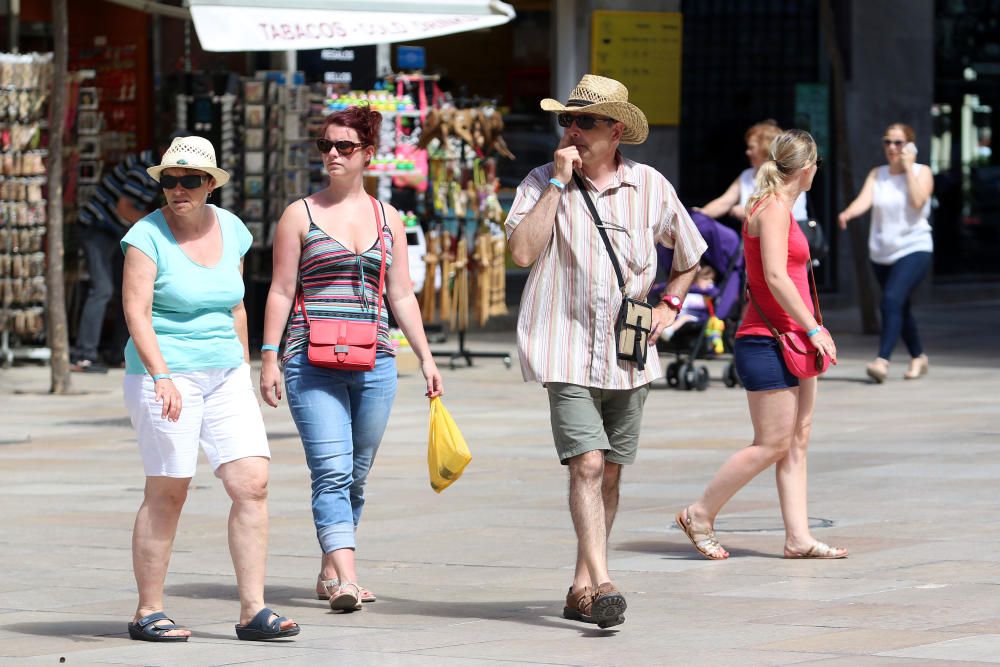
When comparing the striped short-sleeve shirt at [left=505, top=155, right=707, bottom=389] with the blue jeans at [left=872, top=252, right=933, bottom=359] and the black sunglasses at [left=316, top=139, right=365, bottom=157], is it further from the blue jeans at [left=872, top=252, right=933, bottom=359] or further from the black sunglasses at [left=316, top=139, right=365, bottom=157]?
the blue jeans at [left=872, top=252, right=933, bottom=359]

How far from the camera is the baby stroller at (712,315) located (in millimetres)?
15234

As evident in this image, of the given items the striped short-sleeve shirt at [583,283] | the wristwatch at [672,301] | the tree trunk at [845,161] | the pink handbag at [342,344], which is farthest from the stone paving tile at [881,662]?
the tree trunk at [845,161]

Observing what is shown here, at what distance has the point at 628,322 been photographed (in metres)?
7.22

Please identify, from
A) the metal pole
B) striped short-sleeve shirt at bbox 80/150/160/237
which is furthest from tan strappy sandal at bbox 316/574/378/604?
the metal pole

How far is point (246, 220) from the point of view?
17.6 metres

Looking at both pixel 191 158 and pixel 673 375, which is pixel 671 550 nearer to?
pixel 191 158

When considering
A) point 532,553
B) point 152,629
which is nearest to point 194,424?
point 152,629

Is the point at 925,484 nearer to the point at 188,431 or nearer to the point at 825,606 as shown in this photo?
the point at 825,606

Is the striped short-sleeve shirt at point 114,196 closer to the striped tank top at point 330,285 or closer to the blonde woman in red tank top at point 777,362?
the blonde woman in red tank top at point 777,362

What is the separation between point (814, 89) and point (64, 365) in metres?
11.4

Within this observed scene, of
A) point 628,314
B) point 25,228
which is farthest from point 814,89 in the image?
point 628,314

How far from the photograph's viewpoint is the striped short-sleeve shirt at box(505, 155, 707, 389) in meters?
7.23

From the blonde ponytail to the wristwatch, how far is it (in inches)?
49.2

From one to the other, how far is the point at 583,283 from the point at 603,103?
62 cm
